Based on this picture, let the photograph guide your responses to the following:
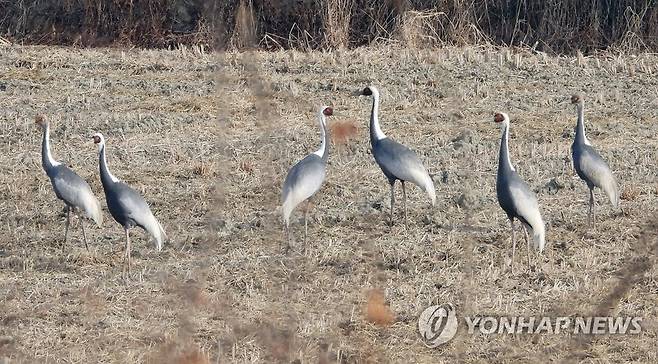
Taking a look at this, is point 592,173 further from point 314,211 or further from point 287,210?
point 287,210

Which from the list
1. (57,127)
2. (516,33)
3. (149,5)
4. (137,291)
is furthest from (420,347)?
(149,5)

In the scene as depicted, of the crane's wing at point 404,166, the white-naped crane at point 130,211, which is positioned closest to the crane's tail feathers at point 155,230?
the white-naped crane at point 130,211

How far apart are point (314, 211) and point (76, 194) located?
158cm

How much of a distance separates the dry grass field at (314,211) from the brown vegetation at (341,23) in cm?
91

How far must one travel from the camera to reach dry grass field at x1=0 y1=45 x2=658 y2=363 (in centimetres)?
618

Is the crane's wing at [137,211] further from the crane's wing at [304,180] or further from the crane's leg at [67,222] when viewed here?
the crane's wing at [304,180]

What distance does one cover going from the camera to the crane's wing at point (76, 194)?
26.9 ft

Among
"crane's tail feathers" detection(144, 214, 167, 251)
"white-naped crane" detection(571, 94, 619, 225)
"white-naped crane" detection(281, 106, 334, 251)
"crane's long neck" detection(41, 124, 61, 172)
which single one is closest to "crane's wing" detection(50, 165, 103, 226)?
"crane's long neck" detection(41, 124, 61, 172)

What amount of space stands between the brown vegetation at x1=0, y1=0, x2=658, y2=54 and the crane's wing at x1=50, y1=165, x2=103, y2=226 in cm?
593

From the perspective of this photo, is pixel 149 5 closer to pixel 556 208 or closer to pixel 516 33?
pixel 516 33

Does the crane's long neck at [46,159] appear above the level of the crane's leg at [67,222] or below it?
above

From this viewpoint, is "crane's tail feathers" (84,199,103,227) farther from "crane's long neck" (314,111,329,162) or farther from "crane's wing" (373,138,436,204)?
"crane's wing" (373,138,436,204)

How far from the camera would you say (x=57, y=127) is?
442 inches

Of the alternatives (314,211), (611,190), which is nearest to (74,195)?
(314,211)
